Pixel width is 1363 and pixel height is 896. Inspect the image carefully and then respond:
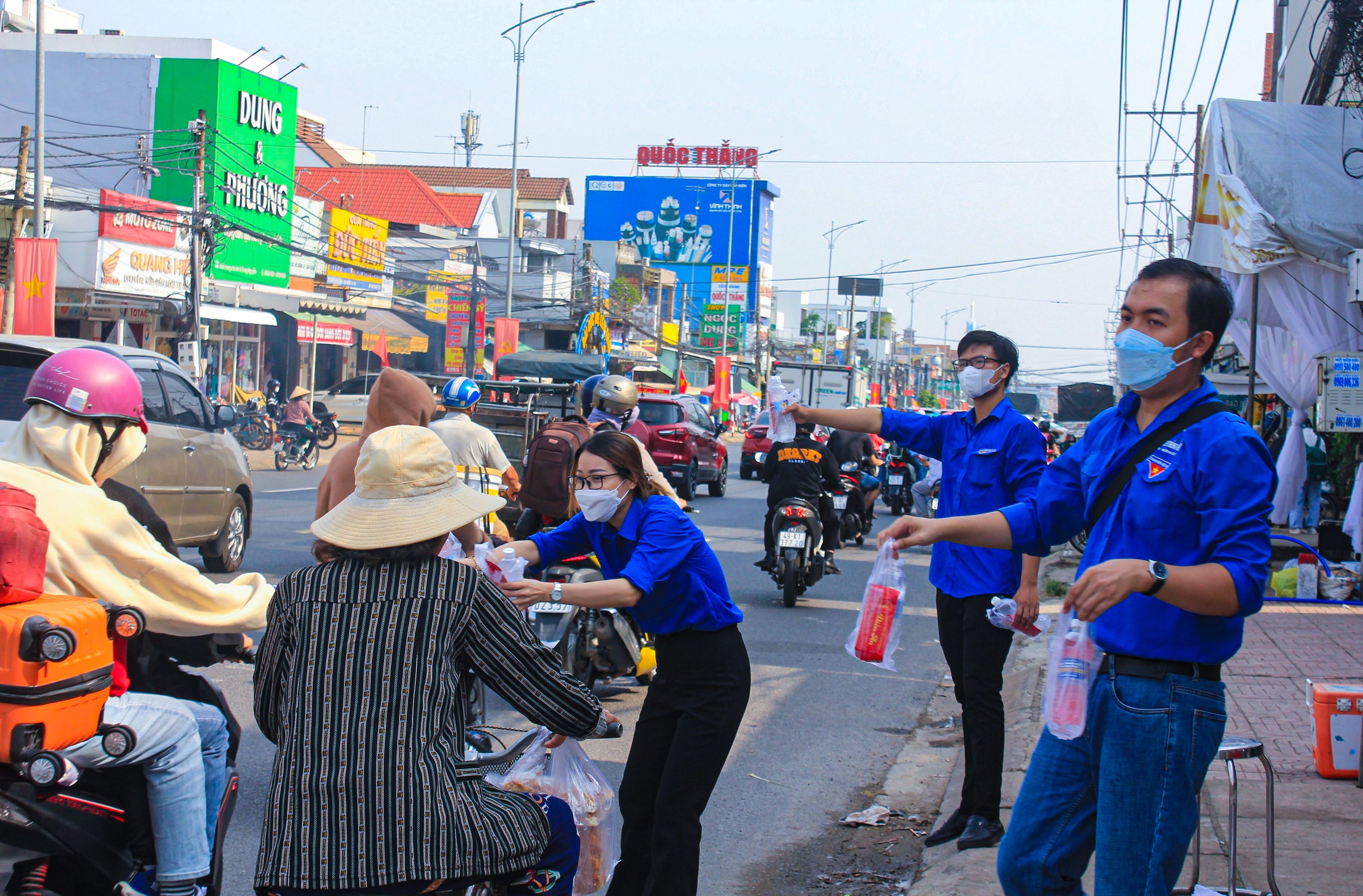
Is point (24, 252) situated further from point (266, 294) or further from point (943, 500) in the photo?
point (943, 500)

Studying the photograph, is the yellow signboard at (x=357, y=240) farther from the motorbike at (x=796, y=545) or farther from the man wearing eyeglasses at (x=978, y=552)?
the man wearing eyeglasses at (x=978, y=552)

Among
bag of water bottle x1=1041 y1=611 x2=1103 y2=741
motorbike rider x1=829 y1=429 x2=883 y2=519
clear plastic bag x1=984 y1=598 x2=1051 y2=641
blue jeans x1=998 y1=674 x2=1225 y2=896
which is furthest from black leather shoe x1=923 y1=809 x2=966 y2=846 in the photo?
motorbike rider x1=829 y1=429 x2=883 y2=519

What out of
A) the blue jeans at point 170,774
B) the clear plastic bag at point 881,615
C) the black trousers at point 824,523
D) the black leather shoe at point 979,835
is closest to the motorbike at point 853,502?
the black trousers at point 824,523

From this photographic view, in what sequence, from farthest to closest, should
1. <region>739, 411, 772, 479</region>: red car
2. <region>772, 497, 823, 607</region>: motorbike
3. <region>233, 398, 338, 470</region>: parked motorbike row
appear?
<region>739, 411, 772, 479</region>: red car < <region>233, 398, 338, 470</region>: parked motorbike row < <region>772, 497, 823, 607</region>: motorbike

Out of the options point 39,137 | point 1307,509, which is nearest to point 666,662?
point 1307,509

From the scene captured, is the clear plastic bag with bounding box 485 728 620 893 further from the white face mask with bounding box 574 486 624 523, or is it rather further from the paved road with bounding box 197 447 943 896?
the paved road with bounding box 197 447 943 896

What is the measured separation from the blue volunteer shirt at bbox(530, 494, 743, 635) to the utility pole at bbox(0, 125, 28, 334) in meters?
20.0

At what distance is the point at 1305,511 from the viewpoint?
16578mm

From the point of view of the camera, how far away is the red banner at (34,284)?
20.8m

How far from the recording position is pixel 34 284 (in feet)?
68.7

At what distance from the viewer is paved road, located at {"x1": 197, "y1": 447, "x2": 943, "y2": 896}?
4.98m

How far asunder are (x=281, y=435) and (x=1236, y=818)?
22036mm

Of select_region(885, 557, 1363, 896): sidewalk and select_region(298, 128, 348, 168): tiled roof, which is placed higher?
select_region(298, 128, 348, 168): tiled roof

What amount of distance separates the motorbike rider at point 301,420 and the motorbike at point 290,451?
13 mm
